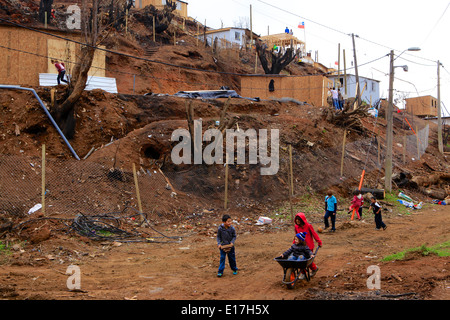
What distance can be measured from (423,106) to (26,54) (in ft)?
174

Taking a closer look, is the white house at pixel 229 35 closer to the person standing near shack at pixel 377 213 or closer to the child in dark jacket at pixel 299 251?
the person standing near shack at pixel 377 213

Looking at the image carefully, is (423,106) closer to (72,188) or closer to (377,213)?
(377,213)

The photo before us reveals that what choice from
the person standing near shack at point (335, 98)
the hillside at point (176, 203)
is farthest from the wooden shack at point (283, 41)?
the hillside at point (176, 203)

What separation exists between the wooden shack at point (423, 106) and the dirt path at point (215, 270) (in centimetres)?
5034

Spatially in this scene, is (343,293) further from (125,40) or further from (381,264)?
(125,40)

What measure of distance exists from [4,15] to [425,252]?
118ft

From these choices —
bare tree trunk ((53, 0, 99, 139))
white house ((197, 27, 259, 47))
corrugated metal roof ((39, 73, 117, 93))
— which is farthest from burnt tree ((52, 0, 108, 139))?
white house ((197, 27, 259, 47))

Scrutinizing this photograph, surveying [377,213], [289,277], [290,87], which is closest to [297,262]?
[289,277]

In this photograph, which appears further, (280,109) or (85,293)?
(280,109)

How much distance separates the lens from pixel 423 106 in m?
57.7

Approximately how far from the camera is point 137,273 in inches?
336

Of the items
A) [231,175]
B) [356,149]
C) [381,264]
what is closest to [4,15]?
[231,175]

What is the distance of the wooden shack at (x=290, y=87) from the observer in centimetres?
3041

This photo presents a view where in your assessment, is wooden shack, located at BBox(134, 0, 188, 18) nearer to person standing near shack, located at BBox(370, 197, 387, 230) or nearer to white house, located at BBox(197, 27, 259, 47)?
white house, located at BBox(197, 27, 259, 47)
